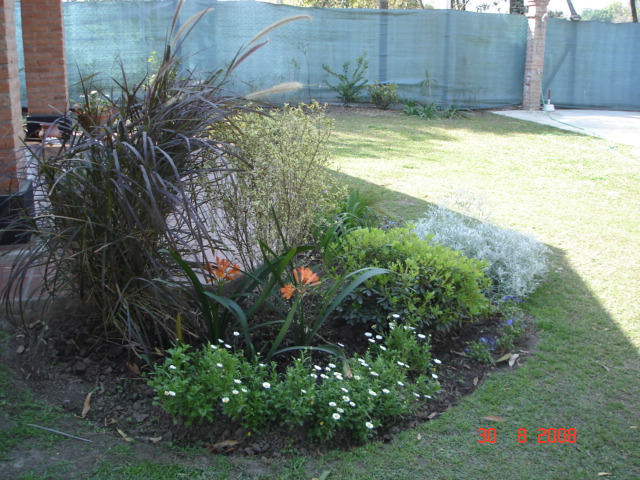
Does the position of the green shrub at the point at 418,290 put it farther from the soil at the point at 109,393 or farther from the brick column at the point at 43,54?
the brick column at the point at 43,54

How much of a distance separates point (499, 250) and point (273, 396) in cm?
251

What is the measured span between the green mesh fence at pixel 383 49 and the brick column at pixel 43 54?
334 cm

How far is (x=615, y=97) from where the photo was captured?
16828 mm

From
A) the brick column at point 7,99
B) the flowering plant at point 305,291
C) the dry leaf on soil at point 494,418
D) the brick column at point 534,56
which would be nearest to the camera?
the dry leaf on soil at point 494,418

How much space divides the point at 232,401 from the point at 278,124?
1750 millimetres

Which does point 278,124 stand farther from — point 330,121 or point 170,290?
point 170,290

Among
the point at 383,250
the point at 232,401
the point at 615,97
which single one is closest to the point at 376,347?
the point at 383,250

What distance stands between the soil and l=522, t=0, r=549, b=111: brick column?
44.4 ft

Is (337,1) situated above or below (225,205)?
above

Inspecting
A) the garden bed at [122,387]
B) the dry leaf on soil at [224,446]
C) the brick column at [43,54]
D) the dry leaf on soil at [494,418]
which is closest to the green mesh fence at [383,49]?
the brick column at [43,54]

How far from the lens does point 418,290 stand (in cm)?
355

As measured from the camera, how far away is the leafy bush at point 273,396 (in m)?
2.57

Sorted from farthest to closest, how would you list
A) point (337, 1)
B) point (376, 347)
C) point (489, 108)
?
1. point (337, 1)
2. point (489, 108)
3. point (376, 347)

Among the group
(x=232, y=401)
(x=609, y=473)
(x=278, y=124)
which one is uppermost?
(x=278, y=124)
